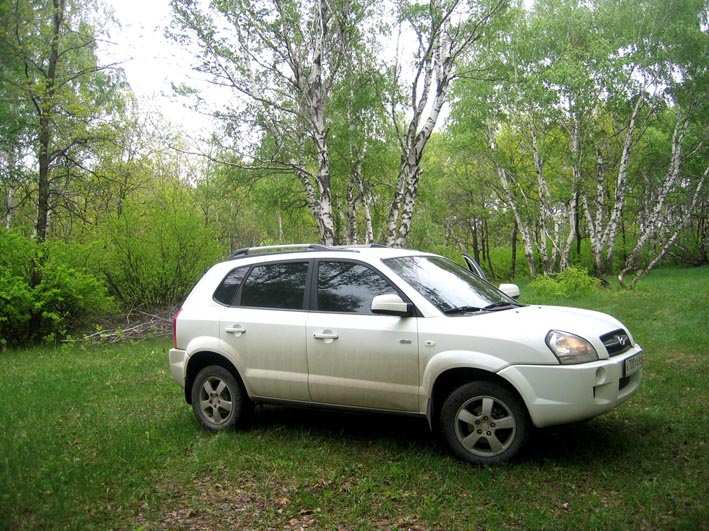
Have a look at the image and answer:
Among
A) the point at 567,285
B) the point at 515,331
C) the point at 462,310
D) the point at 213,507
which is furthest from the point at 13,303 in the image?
the point at 567,285

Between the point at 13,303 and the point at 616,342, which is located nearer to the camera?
the point at 616,342

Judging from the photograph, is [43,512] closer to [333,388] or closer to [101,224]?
[333,388]

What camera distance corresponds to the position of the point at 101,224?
56.5 feet

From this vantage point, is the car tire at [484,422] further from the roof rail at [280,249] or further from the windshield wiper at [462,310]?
the roof rail at [280,249]

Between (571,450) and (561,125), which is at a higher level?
(561,125)

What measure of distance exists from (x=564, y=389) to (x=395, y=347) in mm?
1387

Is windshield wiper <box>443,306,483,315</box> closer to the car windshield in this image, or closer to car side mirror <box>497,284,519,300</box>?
the car windshield

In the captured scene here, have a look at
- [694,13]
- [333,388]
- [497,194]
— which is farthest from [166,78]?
[497,194]

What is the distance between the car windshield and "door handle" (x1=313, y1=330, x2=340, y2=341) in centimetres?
81

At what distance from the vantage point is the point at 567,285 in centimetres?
1700

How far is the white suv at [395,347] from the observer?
4.66 metres

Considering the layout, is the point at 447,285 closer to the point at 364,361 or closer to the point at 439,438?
the point at 364,361

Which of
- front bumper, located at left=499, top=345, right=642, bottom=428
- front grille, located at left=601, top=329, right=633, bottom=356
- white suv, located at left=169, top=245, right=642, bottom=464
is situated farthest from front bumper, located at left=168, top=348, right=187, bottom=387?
front grille, located at left=601, top=329, right=633, bottom=356

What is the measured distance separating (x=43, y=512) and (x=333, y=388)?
7.99 ft
